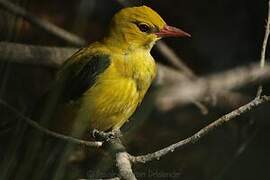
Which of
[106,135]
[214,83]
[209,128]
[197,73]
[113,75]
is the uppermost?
[214,83]

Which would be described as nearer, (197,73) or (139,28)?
(139,28)

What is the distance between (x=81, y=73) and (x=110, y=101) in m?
0.34

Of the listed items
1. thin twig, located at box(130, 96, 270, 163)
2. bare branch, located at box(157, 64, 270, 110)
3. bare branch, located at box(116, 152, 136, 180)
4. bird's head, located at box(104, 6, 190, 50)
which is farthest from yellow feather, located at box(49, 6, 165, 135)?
bare branch, located at box(157, 64, 270, 110)

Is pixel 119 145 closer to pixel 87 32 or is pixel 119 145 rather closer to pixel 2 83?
pixel 2 83

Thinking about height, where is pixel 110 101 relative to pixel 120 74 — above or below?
below

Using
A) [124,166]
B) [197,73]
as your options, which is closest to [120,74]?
[124,166]

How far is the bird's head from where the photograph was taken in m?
4.53

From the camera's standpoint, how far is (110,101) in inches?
171

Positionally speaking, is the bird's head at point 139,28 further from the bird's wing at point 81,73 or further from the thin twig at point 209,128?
the thin twig at point 209,128

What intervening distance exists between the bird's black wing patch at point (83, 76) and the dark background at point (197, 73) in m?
0.67

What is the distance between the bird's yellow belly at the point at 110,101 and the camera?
433 centimetres

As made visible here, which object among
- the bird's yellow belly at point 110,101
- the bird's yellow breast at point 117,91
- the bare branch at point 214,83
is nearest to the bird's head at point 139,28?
the bird's yellow breast at point 117,91

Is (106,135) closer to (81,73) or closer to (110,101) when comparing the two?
(110,101)

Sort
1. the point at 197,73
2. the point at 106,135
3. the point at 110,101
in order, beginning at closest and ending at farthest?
1. the point at 106,135
2. the point at 110,101
3. the point at 197,73
